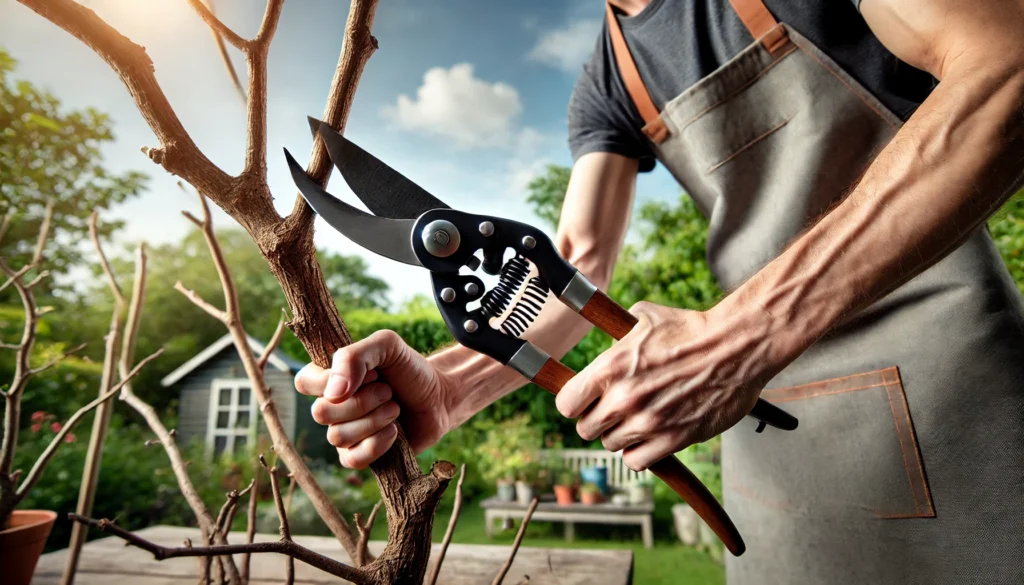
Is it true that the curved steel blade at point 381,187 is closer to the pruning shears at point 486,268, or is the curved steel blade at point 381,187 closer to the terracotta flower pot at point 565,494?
the pruning shears at point 486,268

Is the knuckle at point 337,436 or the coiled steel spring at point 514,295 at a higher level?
the coiled steel spring at point 514,295

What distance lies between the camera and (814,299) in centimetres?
54

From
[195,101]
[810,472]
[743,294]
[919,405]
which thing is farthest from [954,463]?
[195,101]

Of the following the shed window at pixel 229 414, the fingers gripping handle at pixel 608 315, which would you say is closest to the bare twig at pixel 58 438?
the fingers gripping handle at pixel 608 315

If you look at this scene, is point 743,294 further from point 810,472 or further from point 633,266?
point 633,266

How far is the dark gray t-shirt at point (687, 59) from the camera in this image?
33.1 inches

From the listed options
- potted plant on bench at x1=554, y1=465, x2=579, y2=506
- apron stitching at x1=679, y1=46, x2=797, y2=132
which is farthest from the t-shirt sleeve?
potted plant on bench at x1=554, y1=465, x2=579, y2=506

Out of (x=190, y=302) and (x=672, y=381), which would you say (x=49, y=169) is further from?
(x=672, y=381)

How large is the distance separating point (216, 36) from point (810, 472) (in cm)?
119

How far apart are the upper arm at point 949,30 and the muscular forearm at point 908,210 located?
1cm

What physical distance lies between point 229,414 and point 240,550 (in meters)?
5.72

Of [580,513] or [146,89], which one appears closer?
[146,89]

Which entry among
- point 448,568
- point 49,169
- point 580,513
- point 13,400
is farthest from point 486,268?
point 580,513

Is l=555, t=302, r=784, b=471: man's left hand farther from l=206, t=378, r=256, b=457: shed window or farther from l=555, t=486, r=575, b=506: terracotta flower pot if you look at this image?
l=206, t=378, r=256, b=457: shed window
